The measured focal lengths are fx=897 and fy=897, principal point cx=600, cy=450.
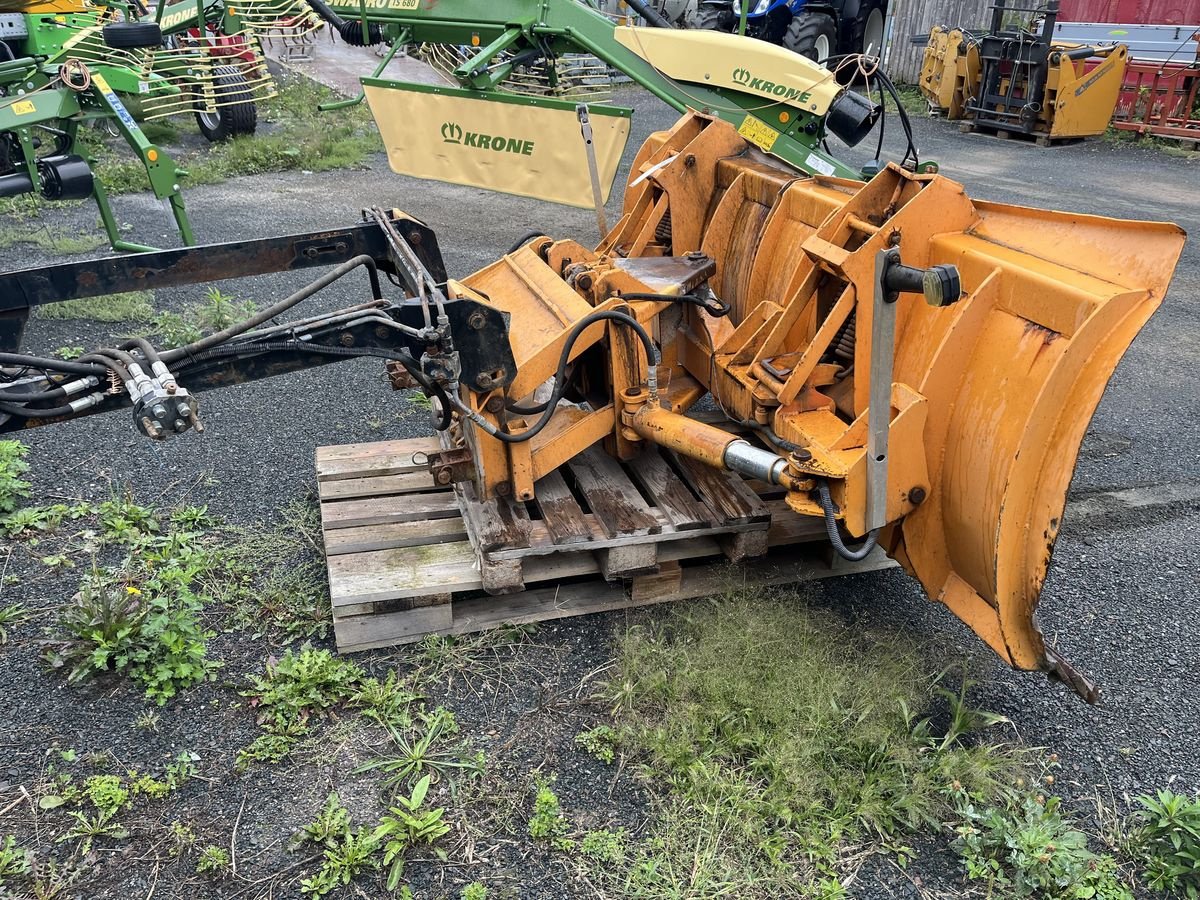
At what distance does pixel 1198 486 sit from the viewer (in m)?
4.17

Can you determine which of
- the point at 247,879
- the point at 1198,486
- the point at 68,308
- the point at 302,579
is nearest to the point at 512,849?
the point at 247,879

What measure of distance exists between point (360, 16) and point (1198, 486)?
6.03m

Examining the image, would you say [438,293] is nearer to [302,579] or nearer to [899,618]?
[302,579]

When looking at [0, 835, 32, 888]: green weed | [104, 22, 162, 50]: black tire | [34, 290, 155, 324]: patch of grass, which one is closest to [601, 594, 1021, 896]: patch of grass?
[0, 835, 32, 888]: green weed

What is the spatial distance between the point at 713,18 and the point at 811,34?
4.44 feet

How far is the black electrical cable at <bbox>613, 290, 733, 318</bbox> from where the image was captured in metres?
3.27

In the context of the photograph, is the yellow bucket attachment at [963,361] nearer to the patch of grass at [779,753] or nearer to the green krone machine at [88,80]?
the patch of grass at [779,753]

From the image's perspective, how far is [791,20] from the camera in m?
12.5

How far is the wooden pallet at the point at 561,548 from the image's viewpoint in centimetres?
307

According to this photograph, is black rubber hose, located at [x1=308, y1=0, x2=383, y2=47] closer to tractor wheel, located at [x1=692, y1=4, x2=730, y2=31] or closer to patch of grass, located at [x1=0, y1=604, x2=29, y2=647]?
patch of grass, located at [x1=0, y1=604, x2=29, y2=647]

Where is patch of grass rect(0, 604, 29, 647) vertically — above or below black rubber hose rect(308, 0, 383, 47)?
below

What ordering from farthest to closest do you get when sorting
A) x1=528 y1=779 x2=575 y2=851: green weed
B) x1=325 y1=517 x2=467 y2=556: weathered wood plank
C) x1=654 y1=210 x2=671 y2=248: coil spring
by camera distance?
x1=654 y1=210 x2=671 y2=248: coil spring
x1=325 y1=517 x2=467 y2=556: weathered wood plank
x1=528 y1=779 x2=575 y2=851: green weed

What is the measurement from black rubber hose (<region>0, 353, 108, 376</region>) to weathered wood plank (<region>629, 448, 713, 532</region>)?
1.82m

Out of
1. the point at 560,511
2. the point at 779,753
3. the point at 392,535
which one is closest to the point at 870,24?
the point at 560,511
